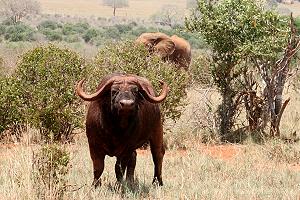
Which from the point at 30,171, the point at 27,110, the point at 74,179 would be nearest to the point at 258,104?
the point at 27,110

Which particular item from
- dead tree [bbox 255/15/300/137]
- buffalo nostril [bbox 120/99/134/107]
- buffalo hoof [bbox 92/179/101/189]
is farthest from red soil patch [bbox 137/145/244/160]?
buffalo nostril [bbox 120/99/134/107]

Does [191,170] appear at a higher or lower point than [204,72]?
lower

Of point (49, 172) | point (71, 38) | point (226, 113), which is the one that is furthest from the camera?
point (71, 38)

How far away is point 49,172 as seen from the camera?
6.93 m

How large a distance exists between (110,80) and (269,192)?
242 cm

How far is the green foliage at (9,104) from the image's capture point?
1188 cm

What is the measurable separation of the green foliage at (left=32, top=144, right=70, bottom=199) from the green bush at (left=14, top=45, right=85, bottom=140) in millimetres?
4776

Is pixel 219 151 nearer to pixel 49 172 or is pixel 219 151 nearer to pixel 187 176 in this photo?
pixel 187 176

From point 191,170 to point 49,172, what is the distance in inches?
123

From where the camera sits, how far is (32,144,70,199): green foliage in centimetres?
681

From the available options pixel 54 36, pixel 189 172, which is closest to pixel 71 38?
pixel 54 36

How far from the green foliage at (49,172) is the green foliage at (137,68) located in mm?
4914

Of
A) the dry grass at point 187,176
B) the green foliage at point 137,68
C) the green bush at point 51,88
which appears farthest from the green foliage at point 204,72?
the green bush at point 51,88

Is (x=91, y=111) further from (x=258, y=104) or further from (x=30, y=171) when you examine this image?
(x=258, y=104)
